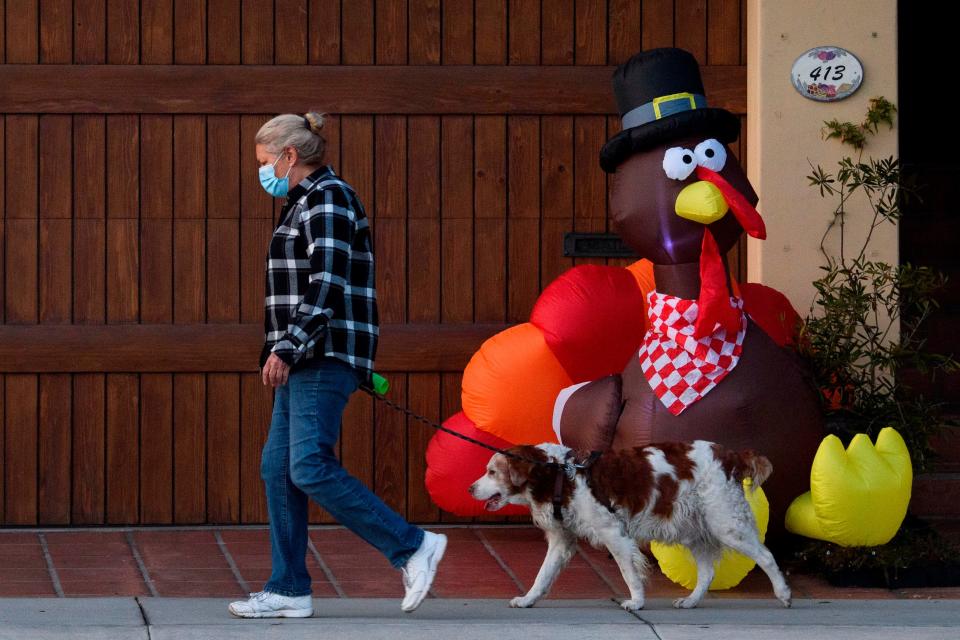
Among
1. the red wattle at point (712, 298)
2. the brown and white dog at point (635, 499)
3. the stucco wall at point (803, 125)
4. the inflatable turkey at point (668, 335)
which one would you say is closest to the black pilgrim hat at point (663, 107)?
the inflatable turkey at point (668, 335)

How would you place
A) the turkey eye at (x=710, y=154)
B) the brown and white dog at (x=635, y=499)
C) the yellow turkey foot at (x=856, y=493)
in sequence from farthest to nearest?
the turkey eye at (x=710, y=154) → the yellow turkey foot at (x=856, y=493) → the brown and white dog at (x=635, y=499)

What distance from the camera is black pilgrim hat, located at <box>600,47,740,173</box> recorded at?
5.54 metres

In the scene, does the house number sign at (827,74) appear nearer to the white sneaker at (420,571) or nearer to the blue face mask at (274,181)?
the blue face mask at (274,181)

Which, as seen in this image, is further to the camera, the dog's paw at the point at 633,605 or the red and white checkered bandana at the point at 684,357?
the red and white checkered bandana at the point at 684,357

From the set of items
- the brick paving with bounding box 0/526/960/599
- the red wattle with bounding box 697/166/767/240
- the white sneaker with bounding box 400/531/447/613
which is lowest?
the brick paving with bounding box 0/526/960/599

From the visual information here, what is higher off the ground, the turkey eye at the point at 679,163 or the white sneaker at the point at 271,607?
the turkey eye at the point at 679,163

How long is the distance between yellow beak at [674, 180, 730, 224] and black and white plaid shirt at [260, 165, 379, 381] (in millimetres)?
1278

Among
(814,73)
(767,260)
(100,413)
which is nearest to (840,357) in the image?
(767,260)

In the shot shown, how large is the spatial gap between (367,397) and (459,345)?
49cm

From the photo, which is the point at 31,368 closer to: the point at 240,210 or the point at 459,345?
the point at 240,210

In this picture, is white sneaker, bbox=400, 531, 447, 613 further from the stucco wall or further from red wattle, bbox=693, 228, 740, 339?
the stucco wall

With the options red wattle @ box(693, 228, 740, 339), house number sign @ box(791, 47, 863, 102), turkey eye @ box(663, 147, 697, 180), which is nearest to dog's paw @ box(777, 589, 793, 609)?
red wattle @ box(693, 228, 740, 339)

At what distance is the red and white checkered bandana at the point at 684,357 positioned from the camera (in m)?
5.44

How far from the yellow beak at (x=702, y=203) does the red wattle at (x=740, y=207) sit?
1.0 inches
